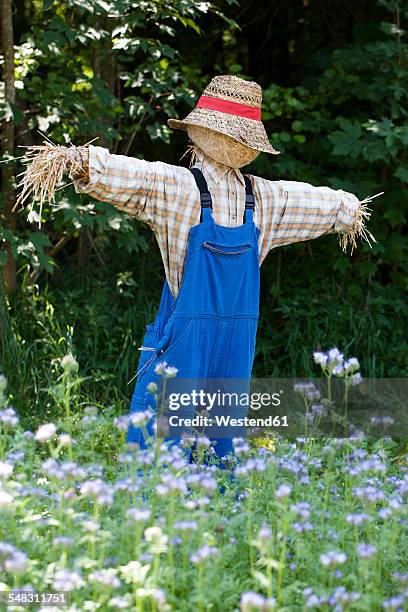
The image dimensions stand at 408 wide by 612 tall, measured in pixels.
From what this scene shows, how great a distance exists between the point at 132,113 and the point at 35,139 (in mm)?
973

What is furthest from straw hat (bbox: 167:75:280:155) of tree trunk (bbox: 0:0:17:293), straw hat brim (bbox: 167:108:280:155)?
tree trunk (bbox: 0:0:17:293)

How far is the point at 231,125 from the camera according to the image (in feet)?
10.7

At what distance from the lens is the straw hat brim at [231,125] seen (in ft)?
10.6

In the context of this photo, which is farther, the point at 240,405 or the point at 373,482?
the point at 240,405

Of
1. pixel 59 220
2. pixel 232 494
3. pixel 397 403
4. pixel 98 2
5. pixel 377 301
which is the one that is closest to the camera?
pixel 232 494

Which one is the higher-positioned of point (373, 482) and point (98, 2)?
point (98, 2)

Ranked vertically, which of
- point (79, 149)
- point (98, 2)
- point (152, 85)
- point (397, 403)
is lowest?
point (397, 403)

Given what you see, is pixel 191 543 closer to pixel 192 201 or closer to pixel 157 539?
pixel 157 539

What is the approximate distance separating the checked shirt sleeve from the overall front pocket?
0.62 ft

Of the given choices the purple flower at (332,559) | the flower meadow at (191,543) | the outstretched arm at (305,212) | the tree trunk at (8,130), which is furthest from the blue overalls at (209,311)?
the tree trunk at (8,130)

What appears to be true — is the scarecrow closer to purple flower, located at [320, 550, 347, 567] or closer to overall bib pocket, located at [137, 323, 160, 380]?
overall bib pocket, located at [137, 323, 160, 380]

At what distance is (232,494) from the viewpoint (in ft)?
8.73

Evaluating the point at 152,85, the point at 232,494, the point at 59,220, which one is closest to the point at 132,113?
the point at 152,85

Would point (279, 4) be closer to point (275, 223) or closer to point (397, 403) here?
point (397, 403)
